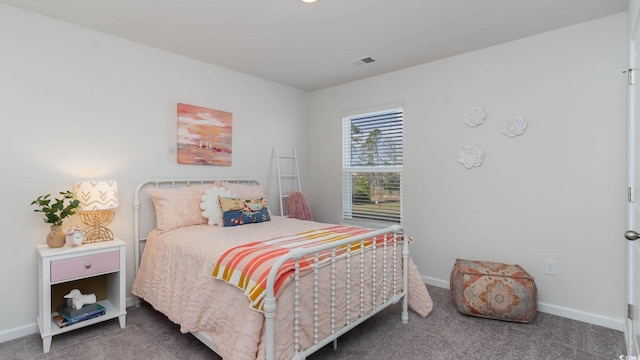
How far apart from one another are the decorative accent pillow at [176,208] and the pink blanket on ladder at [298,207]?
1312 mm

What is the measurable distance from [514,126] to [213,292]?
2.79 m

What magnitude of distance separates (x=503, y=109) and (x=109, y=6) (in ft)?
10.8

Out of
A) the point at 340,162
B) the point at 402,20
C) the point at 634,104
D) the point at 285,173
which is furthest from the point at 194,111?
the point at 634,104

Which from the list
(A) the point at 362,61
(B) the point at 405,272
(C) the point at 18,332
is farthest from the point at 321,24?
(C) the point at 18,332

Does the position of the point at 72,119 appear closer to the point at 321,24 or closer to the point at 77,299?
the point at 77,299

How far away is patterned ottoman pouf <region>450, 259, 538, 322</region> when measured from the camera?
8.20ft

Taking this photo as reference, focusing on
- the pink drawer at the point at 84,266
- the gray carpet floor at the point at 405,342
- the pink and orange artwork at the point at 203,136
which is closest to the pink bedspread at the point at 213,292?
the gray carpet floor at the point at 405,342

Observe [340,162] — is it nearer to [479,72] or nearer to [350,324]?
[479,72]

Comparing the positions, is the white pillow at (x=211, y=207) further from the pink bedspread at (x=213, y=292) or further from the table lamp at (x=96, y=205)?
the table lamp at (x=96, y=205)

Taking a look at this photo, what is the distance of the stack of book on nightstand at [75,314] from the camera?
91.0 inches

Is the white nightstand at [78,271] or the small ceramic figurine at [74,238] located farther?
the small ceramic figurine at [74,238]

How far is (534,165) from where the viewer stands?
281cm

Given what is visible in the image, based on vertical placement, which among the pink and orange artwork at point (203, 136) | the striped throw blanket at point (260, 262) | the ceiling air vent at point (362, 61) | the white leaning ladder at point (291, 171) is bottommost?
the striped throw blanket at point (260, 262)

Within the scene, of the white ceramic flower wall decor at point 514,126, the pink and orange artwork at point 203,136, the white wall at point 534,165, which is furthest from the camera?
the pink and orange artwork at point 203,136
